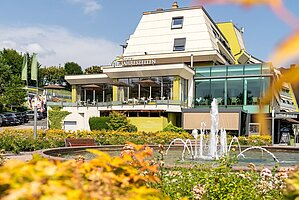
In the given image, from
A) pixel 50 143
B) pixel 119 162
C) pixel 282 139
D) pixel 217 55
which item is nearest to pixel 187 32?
pixel 217 55

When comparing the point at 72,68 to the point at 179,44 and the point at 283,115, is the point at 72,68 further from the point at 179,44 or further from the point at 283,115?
the point at 283,115

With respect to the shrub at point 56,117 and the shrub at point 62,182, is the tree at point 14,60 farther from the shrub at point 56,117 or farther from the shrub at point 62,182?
the shrub at point 62,182

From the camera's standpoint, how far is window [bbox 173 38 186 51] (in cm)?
4009

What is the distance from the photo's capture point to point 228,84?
112 ft

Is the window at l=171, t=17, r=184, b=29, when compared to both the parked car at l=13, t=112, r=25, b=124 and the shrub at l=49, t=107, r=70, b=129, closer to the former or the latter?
the shrub at l=49, t=107, r=70, b=129

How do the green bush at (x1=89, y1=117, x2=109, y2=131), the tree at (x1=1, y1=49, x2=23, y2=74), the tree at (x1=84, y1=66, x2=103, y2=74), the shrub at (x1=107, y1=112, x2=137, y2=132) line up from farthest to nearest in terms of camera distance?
1. the tree at (x1=84, y1=66, x2=103, y2=74)
2. the tree at (x1=1, y1=49, x2=23, y2=74)
3. the green bush at (x1=89, y1=117, x2=109, y2=131)
4. the shrub at (x1=107, y1=112, x2=137, y2=132)

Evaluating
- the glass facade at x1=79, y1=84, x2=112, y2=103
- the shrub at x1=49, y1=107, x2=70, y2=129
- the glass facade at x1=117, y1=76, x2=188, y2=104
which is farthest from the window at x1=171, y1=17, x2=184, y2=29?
the shrub at x1=49, y1=107, x2=70, y2=129

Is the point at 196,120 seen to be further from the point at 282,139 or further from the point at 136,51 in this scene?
the point at 136,51

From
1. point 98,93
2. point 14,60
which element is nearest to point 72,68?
point 14,60

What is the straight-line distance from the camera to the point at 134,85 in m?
35.9

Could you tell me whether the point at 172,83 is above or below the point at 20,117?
above

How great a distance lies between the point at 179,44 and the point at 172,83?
7960mm

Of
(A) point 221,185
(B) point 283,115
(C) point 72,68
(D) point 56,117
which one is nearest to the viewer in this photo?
(A) point 221,185

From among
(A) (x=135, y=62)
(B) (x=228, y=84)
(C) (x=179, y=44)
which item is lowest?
(B) (x=228, y=84)
